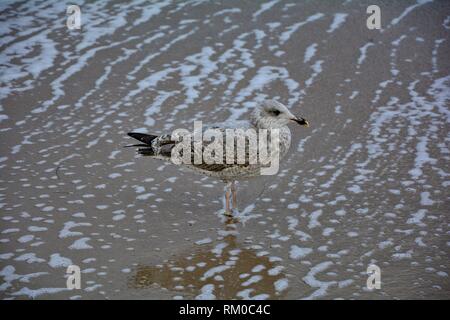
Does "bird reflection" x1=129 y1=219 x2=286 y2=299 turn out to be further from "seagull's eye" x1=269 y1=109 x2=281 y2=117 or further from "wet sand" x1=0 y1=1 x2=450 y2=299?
"seagull's eye" x1=269 y1=109 x2=281 y2=117

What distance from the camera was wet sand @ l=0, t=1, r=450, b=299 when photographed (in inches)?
187

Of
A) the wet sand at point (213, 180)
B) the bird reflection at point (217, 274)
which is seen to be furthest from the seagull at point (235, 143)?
the bird reflection at point (217, 274)

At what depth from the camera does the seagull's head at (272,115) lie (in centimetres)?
556

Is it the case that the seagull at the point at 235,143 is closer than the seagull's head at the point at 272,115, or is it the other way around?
the seagull at the point at 235,143

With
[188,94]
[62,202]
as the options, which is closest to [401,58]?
[188,94]

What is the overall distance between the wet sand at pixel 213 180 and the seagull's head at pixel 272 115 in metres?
0.63

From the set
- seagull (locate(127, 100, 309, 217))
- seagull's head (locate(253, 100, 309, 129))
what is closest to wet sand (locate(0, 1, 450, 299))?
seagull (locate(127, 100, 309, 217))

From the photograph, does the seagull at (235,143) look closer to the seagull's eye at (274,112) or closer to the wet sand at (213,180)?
the seagull's eye at (274,112)

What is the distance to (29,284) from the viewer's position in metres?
4.50

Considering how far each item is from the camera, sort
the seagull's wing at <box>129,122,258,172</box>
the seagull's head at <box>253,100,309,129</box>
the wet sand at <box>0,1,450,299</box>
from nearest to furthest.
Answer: the wet sand at <box>0,1,450,299</box>
the seagull's wing at <box>129,122,258,172</box>
the seagull's head at <box>253,100,309,129</box>

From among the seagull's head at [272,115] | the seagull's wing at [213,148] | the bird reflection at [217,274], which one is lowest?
the bird reflection at [217,274]

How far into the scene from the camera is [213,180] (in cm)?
617

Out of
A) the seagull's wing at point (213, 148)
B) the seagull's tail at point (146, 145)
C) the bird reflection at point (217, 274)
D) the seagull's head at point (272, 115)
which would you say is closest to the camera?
the bird reflection at point (217, 274)

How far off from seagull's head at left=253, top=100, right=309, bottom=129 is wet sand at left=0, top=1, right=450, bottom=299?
0.63 meters
